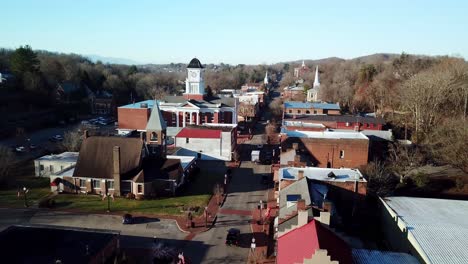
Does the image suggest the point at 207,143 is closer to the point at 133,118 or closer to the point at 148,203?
the point at 148,203

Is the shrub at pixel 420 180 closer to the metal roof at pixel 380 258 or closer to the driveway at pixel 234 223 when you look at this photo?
the driveway at pixel 234 223

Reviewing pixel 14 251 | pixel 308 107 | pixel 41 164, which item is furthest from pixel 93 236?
pixel 308 107

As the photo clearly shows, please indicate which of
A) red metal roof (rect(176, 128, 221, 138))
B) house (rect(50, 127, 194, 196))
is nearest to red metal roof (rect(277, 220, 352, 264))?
house (rect(50, 127, 194, 196))

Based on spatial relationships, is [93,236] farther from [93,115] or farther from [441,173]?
[93,115]

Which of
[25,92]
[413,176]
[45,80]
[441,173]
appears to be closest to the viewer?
[413,176]

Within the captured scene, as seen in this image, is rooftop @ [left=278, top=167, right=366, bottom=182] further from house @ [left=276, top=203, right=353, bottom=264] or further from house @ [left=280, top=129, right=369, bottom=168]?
house @ [left=276, top=203, right=353, bottom=264]

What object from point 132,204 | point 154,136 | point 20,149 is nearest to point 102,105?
point 20,149
